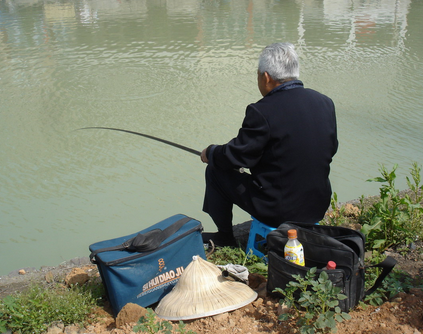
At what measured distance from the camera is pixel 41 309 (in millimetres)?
2082

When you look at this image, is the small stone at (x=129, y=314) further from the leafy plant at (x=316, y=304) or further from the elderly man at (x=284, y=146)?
the elderly man at (x=284, y=146)

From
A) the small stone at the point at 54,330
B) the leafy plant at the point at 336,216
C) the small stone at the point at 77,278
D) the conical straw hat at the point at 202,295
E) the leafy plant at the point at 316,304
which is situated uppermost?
the leafy plant at the point at 316,304

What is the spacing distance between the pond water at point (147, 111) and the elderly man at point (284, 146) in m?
1.29

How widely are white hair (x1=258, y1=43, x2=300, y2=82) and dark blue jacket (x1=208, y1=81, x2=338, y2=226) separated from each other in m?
0.06

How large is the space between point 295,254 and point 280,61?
951mm

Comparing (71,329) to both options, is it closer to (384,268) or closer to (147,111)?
(384,268)

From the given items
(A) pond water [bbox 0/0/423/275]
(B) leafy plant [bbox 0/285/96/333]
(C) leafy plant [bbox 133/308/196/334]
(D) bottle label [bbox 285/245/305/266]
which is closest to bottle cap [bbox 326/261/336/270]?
(D) bottle label [bbox 285/245/305/266]

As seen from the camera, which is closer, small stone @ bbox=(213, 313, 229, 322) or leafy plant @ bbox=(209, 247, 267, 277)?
small stone @ bbox=(213, 313, 229, 322)

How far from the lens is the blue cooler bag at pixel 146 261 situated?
2096 mm

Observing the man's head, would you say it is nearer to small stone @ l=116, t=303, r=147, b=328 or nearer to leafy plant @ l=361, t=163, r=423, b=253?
leafy plant @ l=361, t=163, r=423, b=253

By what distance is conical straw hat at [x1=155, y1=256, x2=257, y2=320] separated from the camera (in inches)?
76.8

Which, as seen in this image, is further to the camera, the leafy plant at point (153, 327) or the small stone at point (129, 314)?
the small stone at point (129, 314)

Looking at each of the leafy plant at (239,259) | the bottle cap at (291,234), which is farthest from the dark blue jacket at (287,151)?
the bottle cap at (291,234)

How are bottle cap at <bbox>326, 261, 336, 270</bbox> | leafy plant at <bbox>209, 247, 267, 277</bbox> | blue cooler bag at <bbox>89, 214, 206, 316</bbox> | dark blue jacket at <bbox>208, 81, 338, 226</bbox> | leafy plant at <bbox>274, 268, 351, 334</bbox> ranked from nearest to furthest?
1. leafy plant at <bbox>274, 268, 351, 334</bbox>
2. bottle cap at <bbox>326, 261, 336, 270</bbox>
3. blue cooler bag at <bbox>89, 214, 206, 316</bbox>
4. dark blue jacket at <bbox>208, 81, 338, 226</bbox>
5. leafy plant at <bbox>209, 247, 267, 277</bbox>
